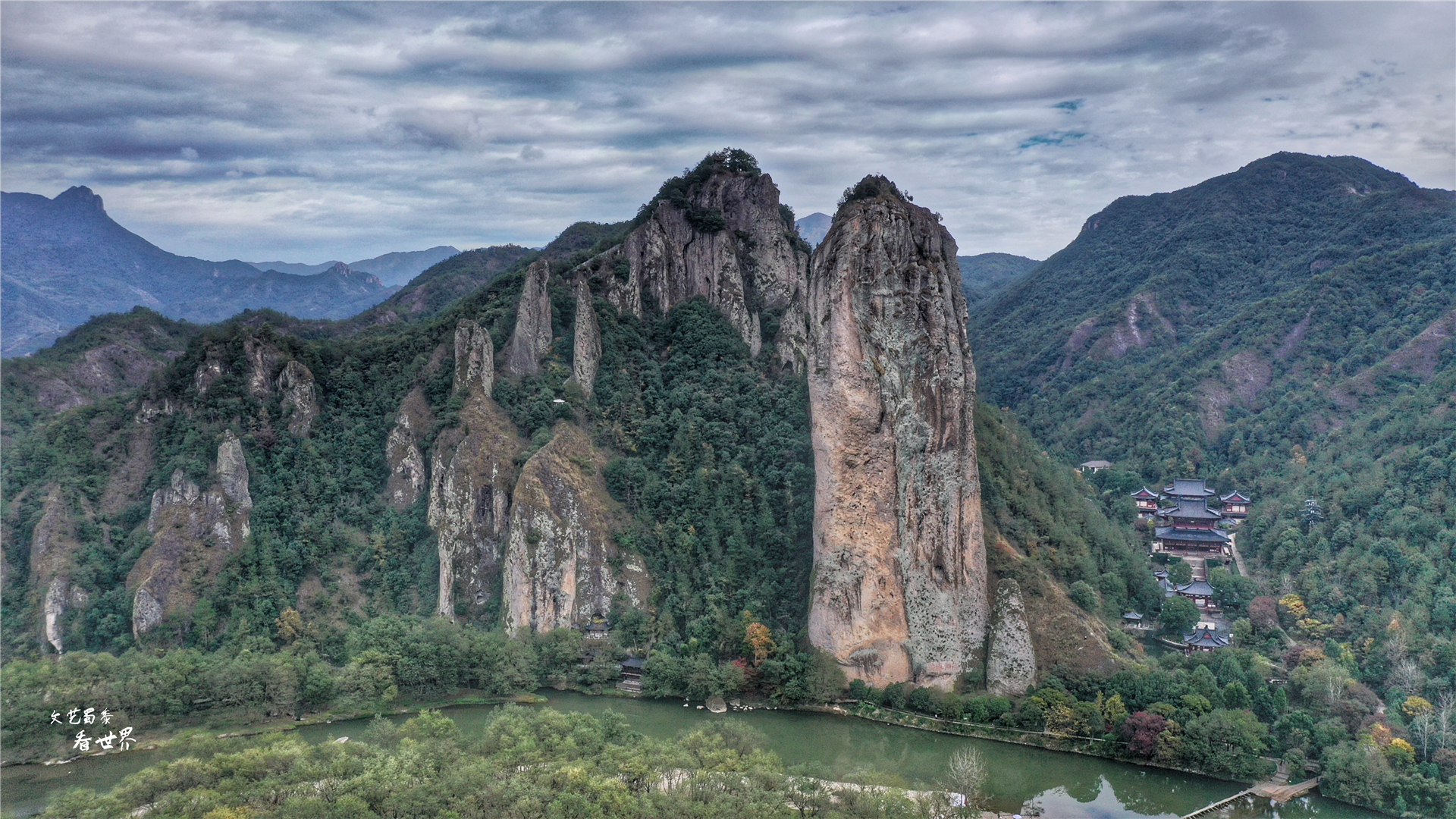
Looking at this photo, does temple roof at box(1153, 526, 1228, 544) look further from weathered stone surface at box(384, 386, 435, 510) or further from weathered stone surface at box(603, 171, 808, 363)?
weathered stone surface at box(384, 386, 435, 510)

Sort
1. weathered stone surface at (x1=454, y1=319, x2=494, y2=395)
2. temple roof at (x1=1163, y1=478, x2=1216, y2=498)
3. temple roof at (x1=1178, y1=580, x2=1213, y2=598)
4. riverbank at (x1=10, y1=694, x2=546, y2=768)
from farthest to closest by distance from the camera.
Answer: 1. temple roof at (x1=1163, y1=478, x2=1216, y2=498)
2. weathered stone surface at (x1=454, y1=319, x2=494, y2=395)
3. temple roof at (x1=1178, y1=580, x2=1213, y2=598)
4. riverbank at (x1=10, y1=694, x2=546, y2=768)

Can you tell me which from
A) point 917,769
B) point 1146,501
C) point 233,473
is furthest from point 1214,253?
point 233,473

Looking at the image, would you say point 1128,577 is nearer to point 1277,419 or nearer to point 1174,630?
point 1174,630

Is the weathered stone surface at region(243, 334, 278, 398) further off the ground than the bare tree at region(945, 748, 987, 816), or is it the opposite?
the weathered stone surface at region(243, 334, 278, 398)

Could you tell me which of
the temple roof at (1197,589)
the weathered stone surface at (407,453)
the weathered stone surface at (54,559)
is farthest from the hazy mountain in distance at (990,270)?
the weathered stone surface at (54,559)

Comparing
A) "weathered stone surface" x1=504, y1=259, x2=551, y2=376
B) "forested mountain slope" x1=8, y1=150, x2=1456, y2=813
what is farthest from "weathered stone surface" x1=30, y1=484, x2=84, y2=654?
"weathered stone surface" x1=504, y1=259, x2=551, y2=376

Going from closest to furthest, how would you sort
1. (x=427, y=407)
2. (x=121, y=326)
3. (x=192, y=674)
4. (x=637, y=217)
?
(x=192, y=674) < (x=427, y=407) < (x=637, y=217) < (x=121, y=326)

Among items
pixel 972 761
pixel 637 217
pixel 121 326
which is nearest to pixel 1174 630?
pixel 972 761
